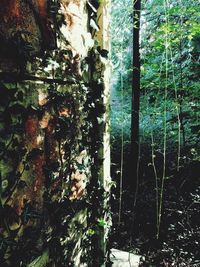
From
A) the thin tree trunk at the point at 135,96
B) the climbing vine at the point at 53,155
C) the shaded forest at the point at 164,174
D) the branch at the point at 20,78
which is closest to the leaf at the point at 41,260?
the climbing vine at the point at 53,155

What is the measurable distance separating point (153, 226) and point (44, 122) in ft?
12.5

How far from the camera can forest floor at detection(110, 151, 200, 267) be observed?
12.9 ft

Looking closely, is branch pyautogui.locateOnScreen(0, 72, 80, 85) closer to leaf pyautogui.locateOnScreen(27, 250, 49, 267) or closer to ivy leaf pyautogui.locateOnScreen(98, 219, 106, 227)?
leaf pyautogui.locateOnScreen(27, 250, 49, 267)

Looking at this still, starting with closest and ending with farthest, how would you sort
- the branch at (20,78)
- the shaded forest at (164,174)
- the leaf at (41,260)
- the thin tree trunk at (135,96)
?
1. the branch at (20,78)
2. the leaf at (41,260)
3. the shaded forest at (164,174)
4. the thin tree trunk at (135,96)

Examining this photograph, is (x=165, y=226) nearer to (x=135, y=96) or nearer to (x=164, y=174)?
(x=164, y=174)

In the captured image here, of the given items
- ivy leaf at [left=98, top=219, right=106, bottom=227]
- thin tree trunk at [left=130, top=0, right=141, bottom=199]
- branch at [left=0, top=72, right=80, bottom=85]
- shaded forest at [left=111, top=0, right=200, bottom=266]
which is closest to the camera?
branch at [left=0, top=72, right=80, bottom=85]

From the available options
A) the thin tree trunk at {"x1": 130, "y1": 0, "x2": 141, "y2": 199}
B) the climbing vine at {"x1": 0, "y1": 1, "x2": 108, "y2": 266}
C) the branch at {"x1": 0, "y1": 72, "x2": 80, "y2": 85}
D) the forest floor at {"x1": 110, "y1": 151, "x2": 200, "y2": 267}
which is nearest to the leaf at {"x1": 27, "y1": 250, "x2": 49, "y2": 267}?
the climbing vine at {"x1": 0, "y1": 1, "x2": 108, "y2": 266}

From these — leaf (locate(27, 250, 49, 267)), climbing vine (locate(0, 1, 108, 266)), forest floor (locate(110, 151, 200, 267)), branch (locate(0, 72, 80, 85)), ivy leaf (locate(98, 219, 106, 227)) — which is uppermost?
branch (locate(0, 72, 80, 85))

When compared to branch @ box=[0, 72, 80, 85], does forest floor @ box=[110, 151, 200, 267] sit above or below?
below

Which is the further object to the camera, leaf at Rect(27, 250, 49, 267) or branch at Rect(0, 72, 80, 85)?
leaf at Rect(27, 250, 49, 267)

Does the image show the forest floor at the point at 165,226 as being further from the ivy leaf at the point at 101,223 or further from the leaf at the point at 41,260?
the leaf at the point at 41,260

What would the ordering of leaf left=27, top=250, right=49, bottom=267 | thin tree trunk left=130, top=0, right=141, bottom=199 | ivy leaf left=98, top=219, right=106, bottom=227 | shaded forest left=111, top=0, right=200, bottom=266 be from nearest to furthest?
leaf left=27, top=250, right=49, bottom=267 → ivy leaf left=98, top=219, right=106, bottom=227 → shaded forest left=111, top=0, right=200, bottom=266 → thin tree trunk left=130, top=0, right=141, bottom=199

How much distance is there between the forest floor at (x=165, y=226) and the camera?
3.94 metres

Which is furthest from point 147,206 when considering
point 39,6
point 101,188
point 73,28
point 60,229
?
point 39,6
